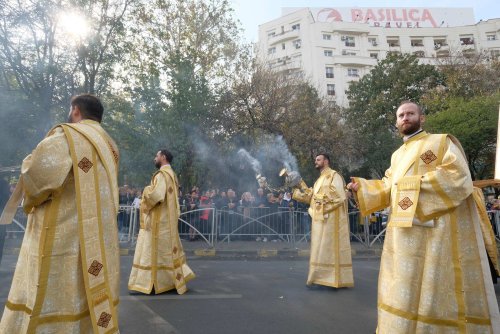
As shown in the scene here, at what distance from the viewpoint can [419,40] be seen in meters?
48.5

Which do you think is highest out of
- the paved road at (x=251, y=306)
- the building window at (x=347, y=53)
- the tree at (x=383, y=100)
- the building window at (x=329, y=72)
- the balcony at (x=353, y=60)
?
the building window at (x=347, y=53)

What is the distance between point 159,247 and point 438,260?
3.80 m

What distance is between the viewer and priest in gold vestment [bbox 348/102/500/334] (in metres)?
2.65

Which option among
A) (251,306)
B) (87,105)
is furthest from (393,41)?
(87,105)

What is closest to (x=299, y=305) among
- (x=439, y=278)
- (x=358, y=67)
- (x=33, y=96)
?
(x=439, y=278)

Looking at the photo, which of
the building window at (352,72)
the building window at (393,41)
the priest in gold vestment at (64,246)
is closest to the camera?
the priest in gold vestment at (64,246)

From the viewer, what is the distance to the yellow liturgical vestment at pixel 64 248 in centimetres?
245

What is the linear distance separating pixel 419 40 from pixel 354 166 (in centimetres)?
3296

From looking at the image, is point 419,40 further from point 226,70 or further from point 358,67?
point 226,70

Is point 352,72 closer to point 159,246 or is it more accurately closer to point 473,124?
point 473,124

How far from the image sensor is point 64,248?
2535 mm

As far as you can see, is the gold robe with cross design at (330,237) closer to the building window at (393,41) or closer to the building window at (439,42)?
the building window at (439,42)

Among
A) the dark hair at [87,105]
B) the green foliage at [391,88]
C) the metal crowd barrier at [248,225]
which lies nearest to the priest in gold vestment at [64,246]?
the dark hair at [87,105]

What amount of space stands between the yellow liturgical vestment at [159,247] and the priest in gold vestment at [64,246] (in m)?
2.51
